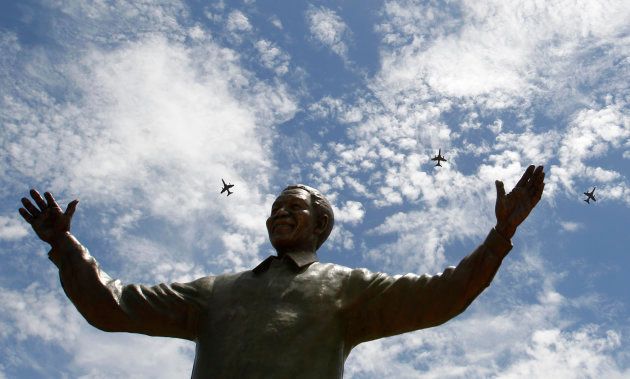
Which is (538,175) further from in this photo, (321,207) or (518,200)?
(321,207)

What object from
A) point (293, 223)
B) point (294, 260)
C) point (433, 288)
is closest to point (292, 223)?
point (293, 223)

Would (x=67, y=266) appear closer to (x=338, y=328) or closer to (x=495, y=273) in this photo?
(x=338, y=328)

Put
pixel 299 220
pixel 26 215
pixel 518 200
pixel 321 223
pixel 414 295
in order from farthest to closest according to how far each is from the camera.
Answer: pixel 321 223
pixel 26 215
pixel 299 220
pixel 414 295
pixel 518 200

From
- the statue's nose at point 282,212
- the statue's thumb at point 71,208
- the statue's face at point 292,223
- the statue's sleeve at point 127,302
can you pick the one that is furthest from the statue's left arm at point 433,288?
the statue's thumb at point 71,208

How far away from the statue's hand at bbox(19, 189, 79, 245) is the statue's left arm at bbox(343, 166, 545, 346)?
2.82 m

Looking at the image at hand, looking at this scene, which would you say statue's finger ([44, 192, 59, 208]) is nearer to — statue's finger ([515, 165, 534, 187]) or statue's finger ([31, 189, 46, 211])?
statue's finger ([31, 189, 46, 211])

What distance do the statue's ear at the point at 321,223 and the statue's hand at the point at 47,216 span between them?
2.38m

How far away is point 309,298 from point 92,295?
2018 millimetres

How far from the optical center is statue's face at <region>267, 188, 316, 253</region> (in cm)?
749

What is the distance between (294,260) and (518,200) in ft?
6.80

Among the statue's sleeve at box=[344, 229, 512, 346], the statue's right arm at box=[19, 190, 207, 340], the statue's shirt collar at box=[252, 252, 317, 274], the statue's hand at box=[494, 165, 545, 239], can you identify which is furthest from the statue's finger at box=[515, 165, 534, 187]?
the statue's right arm at box=[19, 190, 207, 340]

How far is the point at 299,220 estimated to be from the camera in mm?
7559

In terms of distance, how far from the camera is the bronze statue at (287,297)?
6.39 meters

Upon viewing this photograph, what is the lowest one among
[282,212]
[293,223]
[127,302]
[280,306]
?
[280,306]
